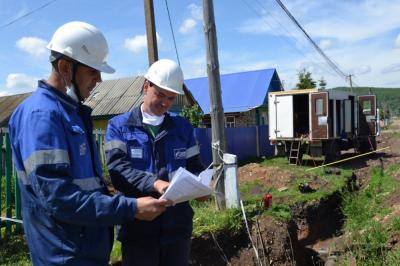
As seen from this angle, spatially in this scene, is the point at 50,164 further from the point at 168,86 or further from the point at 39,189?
the point at 168,86

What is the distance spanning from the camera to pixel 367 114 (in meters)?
19.9

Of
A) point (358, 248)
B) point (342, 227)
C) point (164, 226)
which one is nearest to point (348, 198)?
point (342, 227)

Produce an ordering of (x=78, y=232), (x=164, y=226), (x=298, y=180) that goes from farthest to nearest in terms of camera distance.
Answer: (x=298, y=180), (x=164, y=226), (x=78, y=232)

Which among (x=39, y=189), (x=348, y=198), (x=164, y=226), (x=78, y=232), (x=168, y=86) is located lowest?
(x=348, y=198)

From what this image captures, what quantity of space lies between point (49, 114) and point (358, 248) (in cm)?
486

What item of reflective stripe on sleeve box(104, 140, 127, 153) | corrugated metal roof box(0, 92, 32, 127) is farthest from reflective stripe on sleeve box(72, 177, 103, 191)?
corrugated metal roof box(0, 92, 32, 127)

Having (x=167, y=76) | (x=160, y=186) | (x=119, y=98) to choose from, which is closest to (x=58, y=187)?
(x=160, y=186)

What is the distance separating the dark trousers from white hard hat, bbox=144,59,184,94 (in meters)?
1.08

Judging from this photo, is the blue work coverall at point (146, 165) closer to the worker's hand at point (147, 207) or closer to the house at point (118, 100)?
the worker's hand at point (147, 207)

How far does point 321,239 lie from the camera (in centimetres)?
888

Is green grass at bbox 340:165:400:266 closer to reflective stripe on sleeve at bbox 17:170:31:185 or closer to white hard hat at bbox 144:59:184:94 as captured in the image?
white hard hat at bbox 144:59:184:94

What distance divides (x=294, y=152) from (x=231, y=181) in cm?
962

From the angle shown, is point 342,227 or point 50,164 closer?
point 50,164

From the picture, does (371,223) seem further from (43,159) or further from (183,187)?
(43,159)
